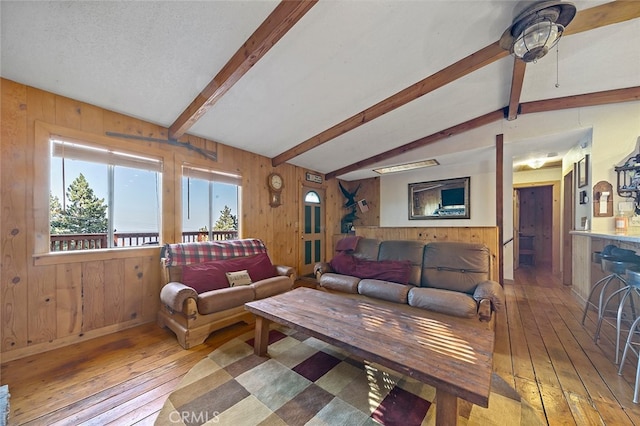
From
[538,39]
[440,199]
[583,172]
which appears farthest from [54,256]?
[583,172]

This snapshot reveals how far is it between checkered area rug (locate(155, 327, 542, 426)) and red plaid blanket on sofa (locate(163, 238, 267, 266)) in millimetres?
1205

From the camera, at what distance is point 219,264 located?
2.83m

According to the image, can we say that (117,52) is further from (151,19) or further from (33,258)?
(33,258)

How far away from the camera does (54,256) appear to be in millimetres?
2172

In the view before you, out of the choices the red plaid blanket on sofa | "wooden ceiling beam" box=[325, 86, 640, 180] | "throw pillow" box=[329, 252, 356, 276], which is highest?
"wooden ceiling beam" box=[325, 86, 640, 180]

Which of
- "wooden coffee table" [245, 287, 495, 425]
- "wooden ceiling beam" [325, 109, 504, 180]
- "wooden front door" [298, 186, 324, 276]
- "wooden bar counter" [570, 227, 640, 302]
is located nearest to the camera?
"wooden coffee table" [245, 287, 495, 425]

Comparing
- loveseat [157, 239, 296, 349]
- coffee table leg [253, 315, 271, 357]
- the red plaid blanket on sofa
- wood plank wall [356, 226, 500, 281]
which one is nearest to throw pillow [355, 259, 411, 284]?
wood plank wall [356, 226, 500, 281]

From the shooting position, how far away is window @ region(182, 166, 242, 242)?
3256mm

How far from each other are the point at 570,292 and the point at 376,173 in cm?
396

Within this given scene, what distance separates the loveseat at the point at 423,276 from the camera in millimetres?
2135

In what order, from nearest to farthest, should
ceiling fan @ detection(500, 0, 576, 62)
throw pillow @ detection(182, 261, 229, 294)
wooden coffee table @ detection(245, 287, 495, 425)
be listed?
1. wooden coffee table @ detection(245, 287, 495, 425)
2. ceiling fan @ detection(500, 0, 576, 62)
3. throw pillow @ detection(182, 261, 229, 294)

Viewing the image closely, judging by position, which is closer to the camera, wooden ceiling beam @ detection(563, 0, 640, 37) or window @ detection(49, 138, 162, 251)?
wooden ceiling beam @ detection(563, 0, 640, 37)

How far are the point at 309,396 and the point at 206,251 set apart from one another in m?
2.07

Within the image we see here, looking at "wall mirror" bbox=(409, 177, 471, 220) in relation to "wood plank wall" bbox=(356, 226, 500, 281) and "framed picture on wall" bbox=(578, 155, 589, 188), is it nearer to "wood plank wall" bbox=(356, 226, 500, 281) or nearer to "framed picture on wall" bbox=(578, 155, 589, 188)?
"framed picture on wall" bbox=(578, 155, 589, 188)
